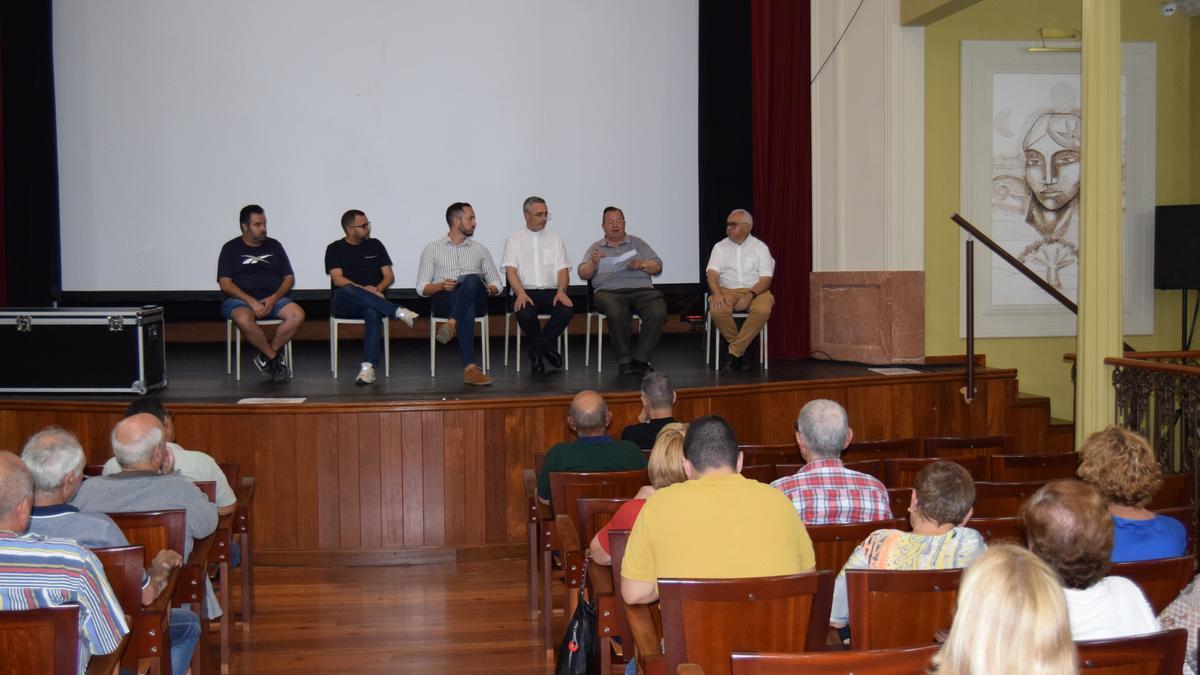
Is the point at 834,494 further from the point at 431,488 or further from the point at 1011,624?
the point at 431,488

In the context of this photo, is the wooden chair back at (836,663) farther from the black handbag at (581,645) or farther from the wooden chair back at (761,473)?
the wooden chair back at (761,473)

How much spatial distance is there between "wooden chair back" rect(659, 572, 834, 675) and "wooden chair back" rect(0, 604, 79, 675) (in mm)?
1148

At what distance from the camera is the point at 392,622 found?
15.1ft

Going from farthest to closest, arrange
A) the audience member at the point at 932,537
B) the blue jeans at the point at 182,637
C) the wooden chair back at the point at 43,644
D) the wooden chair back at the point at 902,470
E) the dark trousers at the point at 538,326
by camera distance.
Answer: the dark trousers at the point at 538,326
the wooden chair back at the point at 902,470
the blue jeans at the point at 182,637
the audience member at the point at 932,537
the wooden chair back at the point at 43,644

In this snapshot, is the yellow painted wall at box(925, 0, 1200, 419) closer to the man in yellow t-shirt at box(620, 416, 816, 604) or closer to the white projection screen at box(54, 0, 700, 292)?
the white projection screen at box(54, 0, 700, 292)

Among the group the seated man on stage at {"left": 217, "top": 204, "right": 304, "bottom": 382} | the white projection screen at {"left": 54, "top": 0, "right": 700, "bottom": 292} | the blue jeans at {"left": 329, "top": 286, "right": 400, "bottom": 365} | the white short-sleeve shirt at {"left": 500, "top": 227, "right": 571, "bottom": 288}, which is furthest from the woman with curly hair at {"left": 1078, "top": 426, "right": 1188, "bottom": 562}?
the white projection screen at {"left": 54, "top": 0, "right": 700, "bottom": 292}

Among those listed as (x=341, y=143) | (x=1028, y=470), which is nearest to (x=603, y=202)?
(x=341, y=143)

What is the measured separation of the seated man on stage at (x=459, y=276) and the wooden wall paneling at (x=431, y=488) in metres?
1.11

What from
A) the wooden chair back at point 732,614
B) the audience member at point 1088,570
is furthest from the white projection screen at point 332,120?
the audience member at point 1088,570

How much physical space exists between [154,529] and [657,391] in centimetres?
188

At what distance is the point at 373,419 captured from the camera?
18.4 feet

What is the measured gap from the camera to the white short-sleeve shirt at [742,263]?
743 centimetres

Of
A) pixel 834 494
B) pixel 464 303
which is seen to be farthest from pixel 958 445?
pixel 464 303

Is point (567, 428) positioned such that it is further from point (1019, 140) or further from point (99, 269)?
point (99, 269)
